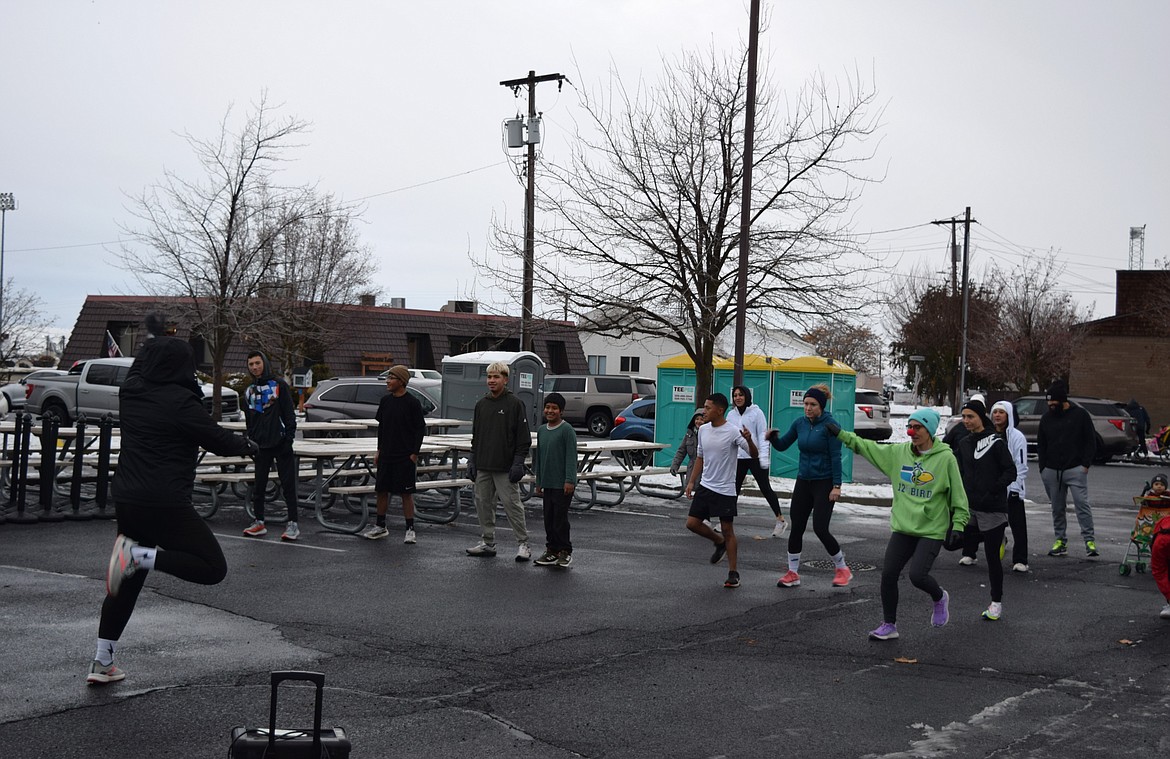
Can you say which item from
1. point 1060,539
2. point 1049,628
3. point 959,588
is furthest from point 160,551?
point 1060,539

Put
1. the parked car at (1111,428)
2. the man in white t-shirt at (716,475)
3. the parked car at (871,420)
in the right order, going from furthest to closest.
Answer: the parked car at (871,420), the parked car at (1111,428), the man in white t-shirt at (716,475)

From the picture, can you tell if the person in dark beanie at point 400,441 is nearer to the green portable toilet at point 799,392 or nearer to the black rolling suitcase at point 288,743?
the black rolling suitcase at point 288,743

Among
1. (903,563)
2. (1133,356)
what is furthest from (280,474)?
(1133,356)

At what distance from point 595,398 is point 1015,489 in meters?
24.2

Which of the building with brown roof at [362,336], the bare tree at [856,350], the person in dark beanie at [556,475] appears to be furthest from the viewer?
the bare tree at [856,350]

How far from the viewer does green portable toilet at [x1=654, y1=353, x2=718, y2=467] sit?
862 inches

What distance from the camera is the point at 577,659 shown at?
7.18 meters

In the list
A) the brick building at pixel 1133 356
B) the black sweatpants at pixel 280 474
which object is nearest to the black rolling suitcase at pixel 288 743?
the black sweatpants at pixel 280 474

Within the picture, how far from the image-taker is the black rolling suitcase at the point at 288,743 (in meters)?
3.84

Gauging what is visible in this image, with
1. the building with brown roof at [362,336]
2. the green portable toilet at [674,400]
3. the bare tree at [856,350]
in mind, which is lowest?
the green portable toilet at [674,400]

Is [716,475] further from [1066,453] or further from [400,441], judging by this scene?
[1066,453]

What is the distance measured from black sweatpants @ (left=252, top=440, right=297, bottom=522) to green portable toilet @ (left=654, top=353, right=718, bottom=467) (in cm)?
1091

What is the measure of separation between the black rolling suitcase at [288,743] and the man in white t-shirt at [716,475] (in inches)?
252

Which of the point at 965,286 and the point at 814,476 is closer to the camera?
the point at 814,476
